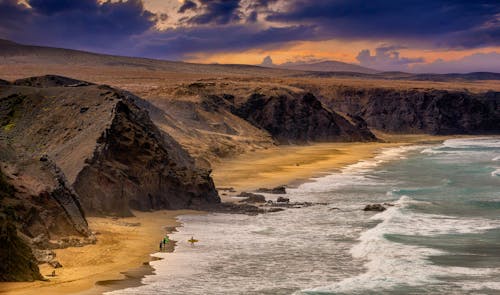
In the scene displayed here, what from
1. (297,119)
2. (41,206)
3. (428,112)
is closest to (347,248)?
(41,206)

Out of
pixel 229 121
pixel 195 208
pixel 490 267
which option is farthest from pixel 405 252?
pixel 229 121

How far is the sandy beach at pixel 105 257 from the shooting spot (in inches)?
708

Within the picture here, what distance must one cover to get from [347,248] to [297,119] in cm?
6337

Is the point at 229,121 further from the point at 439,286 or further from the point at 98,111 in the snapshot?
the point at 439,286

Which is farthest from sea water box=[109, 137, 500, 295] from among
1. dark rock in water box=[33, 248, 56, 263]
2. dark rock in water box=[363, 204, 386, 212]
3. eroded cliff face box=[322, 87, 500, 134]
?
eroded cliff face box=[322, 87, 500, 134]

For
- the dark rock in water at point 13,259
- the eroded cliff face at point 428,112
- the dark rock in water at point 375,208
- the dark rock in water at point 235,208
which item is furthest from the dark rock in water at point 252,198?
the eroded cliff face at point 428,112

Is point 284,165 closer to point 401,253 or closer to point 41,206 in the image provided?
point 401,253

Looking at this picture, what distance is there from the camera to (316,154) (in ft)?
228

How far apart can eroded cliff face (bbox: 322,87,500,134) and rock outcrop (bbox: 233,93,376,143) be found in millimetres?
22912

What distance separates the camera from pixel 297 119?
8738 cm

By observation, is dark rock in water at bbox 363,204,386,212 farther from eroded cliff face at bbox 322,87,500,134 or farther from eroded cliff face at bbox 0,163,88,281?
eroded cliff face at bbox 322,87,500,134

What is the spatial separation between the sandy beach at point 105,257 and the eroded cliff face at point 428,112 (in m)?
90.8

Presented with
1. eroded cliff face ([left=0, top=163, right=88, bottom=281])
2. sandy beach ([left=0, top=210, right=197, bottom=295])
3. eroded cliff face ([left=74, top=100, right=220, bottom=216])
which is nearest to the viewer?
sandy beach ([left=0, top=210, right=197, bottom=295])

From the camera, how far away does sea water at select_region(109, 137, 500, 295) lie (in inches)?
771
